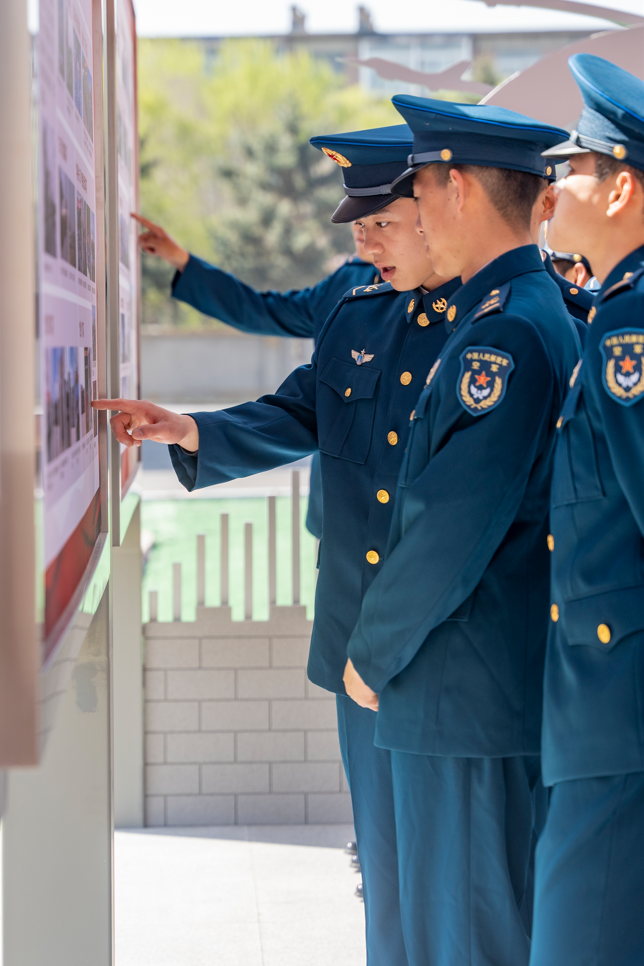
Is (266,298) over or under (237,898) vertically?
over

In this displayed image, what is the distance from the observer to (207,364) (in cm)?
2667

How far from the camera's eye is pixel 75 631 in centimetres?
125

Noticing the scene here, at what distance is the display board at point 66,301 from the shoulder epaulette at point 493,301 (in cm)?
64

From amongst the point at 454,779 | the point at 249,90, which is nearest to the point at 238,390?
the point at 249,90

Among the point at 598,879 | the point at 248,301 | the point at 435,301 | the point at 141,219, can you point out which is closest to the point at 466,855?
the point at 598,879

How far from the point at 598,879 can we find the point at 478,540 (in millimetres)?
530

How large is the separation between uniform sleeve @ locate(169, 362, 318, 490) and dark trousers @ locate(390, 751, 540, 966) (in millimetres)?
739

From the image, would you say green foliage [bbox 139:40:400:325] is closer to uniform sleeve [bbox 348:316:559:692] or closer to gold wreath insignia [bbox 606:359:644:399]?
uniform sleeve [bbox 348:316:559:692]

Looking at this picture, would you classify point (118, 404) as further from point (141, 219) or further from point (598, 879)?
point (141, 219)

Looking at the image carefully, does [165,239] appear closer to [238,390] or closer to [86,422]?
[86,422]

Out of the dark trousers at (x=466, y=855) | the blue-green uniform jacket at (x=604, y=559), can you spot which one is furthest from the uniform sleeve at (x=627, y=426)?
the dark trousers at (x=466, y=855)

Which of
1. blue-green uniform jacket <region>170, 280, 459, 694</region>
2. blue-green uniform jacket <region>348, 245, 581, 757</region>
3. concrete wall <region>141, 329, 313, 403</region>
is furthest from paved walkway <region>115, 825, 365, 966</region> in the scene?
concrete wall <region>141, 329, 313, 403</region>

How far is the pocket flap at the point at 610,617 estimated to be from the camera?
54.6 inches

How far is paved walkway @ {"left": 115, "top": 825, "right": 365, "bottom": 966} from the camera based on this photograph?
2.62m
